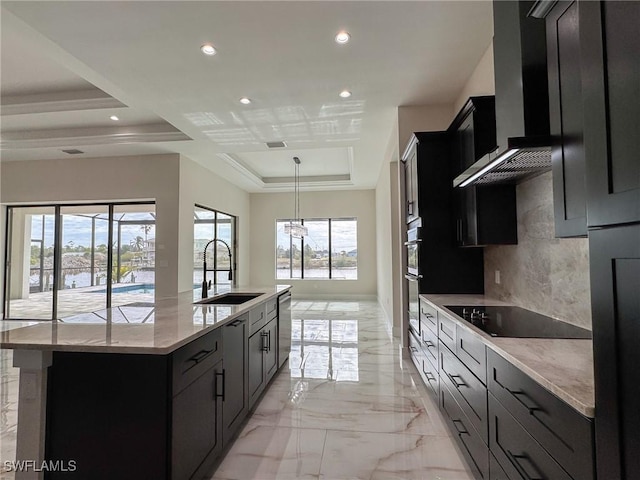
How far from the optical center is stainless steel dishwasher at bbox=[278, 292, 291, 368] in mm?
3543

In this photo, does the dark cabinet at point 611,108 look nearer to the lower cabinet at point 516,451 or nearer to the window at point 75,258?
the lower cabinet at point 516,451

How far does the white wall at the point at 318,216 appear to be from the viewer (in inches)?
358

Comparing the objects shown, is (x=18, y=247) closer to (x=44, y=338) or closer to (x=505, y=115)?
(x=44, y=338)

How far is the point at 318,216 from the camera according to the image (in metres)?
9.27

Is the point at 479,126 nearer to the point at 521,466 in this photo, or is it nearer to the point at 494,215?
the point at 494,215

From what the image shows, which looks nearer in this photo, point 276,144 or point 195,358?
point 195,358

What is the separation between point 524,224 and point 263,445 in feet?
8.35

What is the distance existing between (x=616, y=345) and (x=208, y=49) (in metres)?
3.31

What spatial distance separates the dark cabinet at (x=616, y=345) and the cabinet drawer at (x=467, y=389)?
843 mm

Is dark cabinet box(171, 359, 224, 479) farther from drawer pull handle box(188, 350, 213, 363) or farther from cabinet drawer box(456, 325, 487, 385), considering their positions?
cabinet drawer box(456, 325, 487, 385)

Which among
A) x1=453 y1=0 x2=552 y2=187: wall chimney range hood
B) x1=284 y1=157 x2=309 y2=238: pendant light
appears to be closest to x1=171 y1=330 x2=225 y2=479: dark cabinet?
x1=453 y1=0 x2=552 y2=187: wall chimney range hood

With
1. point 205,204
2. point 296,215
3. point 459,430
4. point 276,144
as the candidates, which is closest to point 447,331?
point 459,430

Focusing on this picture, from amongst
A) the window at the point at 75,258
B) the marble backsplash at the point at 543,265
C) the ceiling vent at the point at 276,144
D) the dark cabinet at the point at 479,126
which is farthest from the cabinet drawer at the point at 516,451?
the window at the point at 75,258

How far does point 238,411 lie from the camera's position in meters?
2.31
